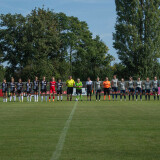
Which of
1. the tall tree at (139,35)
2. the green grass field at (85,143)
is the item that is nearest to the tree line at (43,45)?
the tall tree at (139,35)

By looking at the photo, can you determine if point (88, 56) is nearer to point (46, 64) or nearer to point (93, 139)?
point (46, 64)

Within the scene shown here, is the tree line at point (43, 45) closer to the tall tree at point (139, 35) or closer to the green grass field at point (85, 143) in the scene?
the tall tree at point (139, 35)

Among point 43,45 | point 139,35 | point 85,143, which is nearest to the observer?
point 85,143

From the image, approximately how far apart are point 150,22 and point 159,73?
7797mm

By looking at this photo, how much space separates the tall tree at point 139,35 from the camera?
167 feet

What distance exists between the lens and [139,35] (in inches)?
2014

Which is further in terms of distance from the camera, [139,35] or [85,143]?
[139,35]

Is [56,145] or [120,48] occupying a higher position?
[120,48]

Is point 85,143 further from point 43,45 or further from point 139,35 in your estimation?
point 43,45

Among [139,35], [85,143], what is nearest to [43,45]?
[139,35]

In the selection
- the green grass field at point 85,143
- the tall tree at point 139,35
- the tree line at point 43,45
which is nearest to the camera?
the green grass field at point 85,143

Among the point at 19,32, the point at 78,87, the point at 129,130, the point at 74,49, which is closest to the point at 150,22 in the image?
the point at 74,49

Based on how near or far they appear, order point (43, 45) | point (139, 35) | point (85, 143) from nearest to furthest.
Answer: point (85, 143) → point (139, 35) → point (43, 45)

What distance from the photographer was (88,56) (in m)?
64.4
